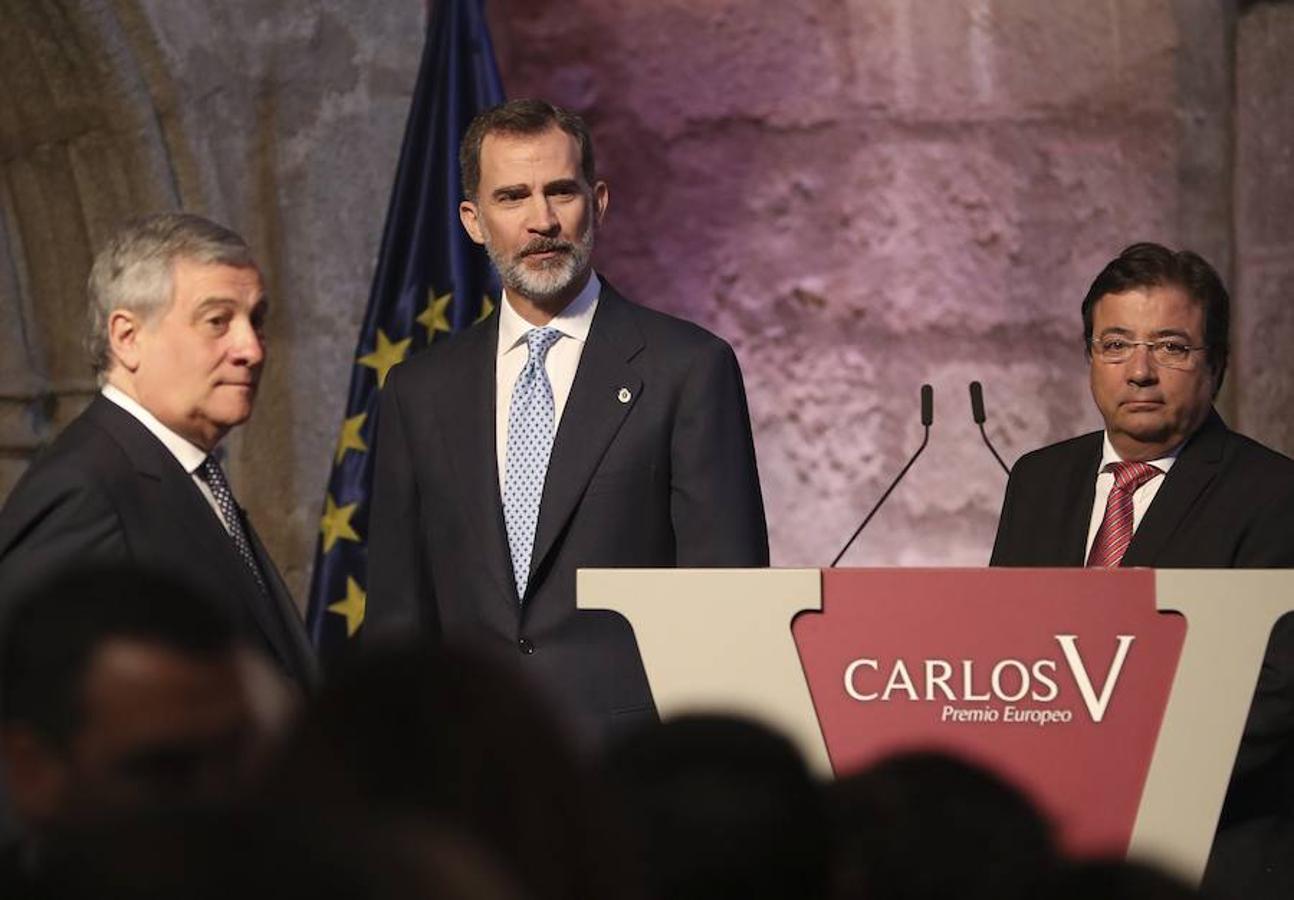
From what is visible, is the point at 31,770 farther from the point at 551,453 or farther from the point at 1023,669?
the point at 551,453

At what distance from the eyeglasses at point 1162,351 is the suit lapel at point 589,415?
31.0 inches

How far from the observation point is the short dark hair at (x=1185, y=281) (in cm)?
351

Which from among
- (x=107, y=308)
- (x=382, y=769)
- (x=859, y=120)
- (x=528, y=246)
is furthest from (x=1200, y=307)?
(x=382, y=769)

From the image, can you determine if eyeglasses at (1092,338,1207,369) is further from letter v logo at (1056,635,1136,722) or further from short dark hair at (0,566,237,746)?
short dark hair at (0,566,237,746)

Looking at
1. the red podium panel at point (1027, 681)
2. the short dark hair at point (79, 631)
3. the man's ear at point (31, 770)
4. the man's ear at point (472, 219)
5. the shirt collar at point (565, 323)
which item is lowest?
the red podium panel at point (1027, 681)

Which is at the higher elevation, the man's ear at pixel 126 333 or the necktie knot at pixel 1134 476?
the man's ear at pixel 126 333

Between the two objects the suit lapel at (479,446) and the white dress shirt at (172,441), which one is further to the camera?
the suit lapel at (479,446)

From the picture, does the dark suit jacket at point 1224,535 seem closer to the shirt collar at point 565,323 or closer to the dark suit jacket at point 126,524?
the shirt collar at point 565,323

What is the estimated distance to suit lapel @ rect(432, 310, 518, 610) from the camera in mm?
3496

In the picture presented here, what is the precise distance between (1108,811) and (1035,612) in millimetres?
248

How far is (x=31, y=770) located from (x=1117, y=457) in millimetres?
2475

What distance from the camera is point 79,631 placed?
57.9 inches

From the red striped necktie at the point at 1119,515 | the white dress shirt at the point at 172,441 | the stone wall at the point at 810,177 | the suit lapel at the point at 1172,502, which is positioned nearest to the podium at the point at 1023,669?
the white dress shirt at the point at 172,441

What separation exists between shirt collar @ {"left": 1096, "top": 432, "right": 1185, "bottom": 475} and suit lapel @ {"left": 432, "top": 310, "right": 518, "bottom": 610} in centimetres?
101
